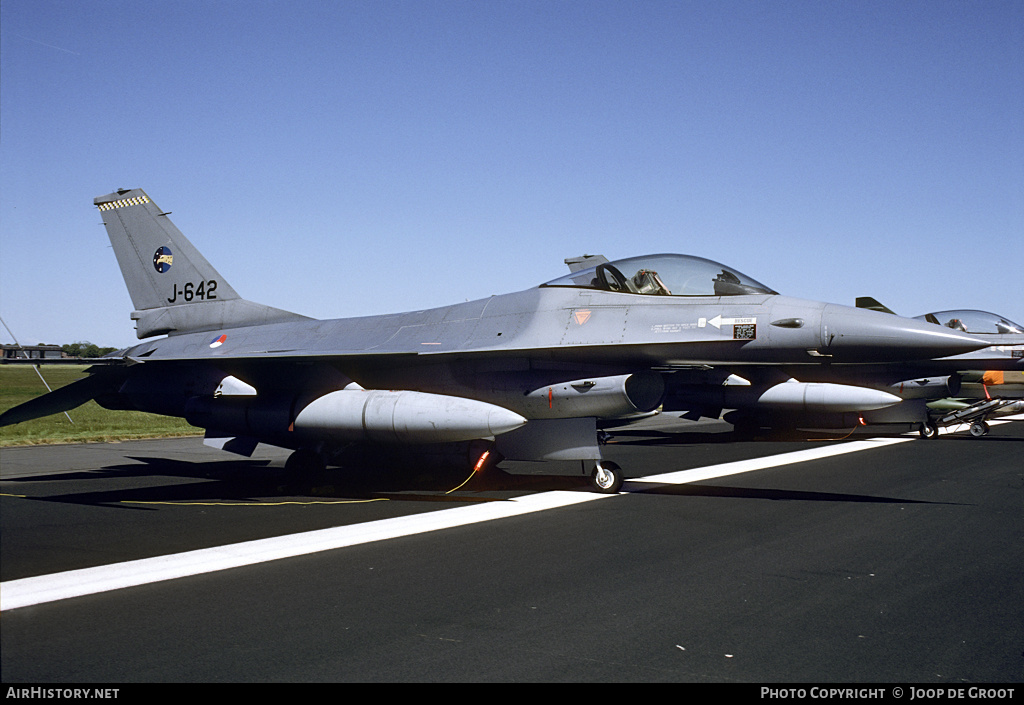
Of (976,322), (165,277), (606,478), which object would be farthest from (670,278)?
(976,322)

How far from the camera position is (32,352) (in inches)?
306

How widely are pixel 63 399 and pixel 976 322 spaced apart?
21178 millimetres

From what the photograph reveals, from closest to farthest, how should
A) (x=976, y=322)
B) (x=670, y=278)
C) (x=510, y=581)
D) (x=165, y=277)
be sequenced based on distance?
(x=510, y=581), (x=670, y=278), (x=165, y=277), (x=976, y=322)

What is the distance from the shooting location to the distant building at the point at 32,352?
7.49 metres

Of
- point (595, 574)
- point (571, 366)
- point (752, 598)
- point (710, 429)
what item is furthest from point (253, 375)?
→ point (710, 429)

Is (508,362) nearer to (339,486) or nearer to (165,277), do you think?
(339,486)

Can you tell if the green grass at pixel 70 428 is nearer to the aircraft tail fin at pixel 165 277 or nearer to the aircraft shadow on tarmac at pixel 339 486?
the aircraft tail fin at pixel 165 277

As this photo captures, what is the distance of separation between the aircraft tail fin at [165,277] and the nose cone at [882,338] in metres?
8.36

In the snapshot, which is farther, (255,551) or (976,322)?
(976,322)

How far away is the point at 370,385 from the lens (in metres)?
10.6

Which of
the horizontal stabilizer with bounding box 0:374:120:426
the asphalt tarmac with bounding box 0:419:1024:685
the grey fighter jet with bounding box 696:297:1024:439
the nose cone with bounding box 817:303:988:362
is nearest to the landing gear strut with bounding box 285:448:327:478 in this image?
the asphalt tarmac with bounding box 0:419:1024:685

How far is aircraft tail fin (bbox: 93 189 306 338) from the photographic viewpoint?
42.5ft

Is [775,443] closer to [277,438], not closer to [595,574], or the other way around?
[277,438]

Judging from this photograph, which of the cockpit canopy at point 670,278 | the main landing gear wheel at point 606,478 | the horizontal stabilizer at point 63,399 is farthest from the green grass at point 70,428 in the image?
the cockpit canopy at point 670,278
